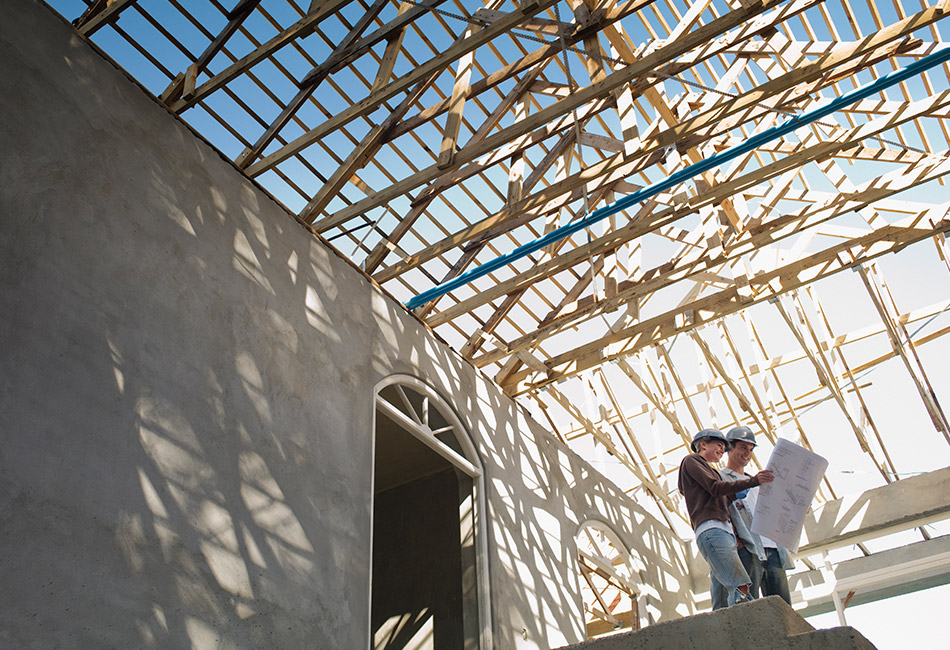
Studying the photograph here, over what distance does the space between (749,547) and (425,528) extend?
3.91 m

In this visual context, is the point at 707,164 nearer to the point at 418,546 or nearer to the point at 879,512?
the point at 418,546

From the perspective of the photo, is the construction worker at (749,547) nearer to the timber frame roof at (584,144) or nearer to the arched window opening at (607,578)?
the timber frame roof at (584,144)

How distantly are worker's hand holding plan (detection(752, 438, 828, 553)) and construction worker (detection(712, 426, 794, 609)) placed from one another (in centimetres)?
13

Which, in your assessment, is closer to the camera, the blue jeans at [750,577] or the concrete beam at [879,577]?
the blue jeans at [750,577]

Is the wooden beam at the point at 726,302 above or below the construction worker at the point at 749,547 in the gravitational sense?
above

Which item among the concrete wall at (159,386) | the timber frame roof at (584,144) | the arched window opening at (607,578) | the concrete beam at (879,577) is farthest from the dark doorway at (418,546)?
the concrete beam at (879,577)

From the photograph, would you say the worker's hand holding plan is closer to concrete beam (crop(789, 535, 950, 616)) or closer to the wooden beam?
Result: the wooden beam

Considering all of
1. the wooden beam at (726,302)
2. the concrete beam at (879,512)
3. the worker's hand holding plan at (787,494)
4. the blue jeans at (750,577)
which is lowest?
the blue jeans at (750,577)

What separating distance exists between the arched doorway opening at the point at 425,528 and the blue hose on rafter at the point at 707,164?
105cm

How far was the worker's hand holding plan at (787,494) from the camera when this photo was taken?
217 inches

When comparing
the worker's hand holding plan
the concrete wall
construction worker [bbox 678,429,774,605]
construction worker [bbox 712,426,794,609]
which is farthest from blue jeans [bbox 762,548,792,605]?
the concrete wall

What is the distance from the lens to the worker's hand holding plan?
5523 mm

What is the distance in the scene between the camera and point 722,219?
870 cm

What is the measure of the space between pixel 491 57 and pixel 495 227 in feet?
6.72
